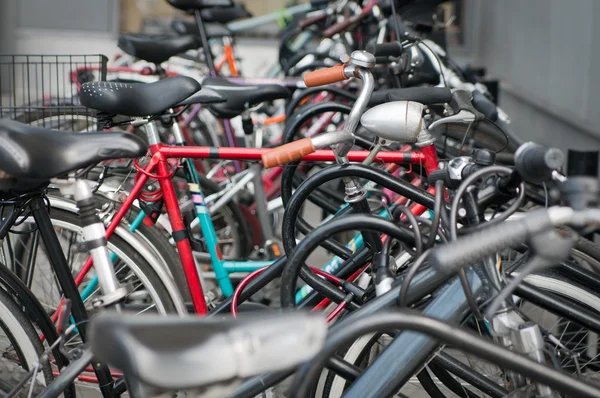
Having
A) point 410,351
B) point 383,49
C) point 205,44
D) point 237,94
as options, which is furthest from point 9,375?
point 205,44

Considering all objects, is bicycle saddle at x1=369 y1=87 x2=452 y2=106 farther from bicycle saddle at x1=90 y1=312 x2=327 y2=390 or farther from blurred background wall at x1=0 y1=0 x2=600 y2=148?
blurred background wall at x1=0 y1=0 x2=600 y2=148

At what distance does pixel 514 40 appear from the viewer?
7.82 metres

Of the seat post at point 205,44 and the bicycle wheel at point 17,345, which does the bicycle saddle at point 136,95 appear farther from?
the seat post at point 205,44

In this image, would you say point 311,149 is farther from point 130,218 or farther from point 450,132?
point 450,132

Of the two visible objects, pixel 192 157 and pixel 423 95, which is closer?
pixel 423 95

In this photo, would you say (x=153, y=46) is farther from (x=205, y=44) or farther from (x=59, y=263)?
(x=59, y=263)

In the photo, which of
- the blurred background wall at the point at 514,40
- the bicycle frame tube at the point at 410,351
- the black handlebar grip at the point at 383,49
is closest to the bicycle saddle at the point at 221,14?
the black handlebar grip at the point at 383,49

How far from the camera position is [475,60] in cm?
885

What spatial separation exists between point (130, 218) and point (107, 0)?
21.1ft

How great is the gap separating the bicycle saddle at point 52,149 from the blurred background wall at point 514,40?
4.88 meters

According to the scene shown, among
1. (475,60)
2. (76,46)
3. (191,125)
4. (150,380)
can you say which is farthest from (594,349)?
(76,46)

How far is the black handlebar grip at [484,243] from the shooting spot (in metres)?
1.44

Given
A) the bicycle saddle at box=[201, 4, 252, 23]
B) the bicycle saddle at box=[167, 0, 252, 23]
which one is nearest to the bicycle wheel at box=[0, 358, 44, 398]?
the bicycle saddle at box=[167, 0, 252, 23]

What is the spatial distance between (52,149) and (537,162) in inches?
42.8
